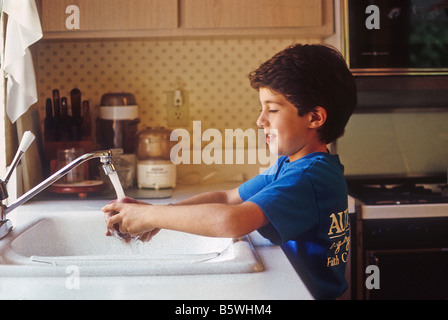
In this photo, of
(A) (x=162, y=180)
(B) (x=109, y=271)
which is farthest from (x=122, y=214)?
(A) (x=162, y=180)

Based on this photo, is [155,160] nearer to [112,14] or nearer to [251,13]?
[112,14]

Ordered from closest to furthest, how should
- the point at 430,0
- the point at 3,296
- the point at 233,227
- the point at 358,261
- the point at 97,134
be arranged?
the point at 3,296, the point at 233,227, the point at 358,261, the point at 430,0, the point at 97,134

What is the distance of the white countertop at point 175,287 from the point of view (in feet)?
2.95

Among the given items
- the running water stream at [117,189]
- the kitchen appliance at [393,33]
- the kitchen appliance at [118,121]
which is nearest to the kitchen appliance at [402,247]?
the kitchen appliance at [393,33]

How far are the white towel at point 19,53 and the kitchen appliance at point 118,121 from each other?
1.26ft

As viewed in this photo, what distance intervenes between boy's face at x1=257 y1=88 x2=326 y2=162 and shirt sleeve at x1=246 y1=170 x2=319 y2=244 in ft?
0.37

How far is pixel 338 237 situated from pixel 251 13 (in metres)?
1.14

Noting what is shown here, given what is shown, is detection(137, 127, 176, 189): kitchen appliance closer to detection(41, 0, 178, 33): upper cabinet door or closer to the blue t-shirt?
detection(41, 0, 178, 33): upper cabinet door

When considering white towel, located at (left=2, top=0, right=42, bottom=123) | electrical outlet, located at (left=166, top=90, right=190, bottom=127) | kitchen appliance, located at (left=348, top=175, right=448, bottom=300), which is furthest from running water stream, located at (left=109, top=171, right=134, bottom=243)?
electrical outlet, located at (left=166, top=90, right=190, bottom=127)

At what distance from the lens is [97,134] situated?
2252 millimetres

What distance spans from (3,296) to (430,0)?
1.76 m

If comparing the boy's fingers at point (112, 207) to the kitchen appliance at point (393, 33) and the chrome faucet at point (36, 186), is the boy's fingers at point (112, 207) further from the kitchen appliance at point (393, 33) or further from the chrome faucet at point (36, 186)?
the kitchen appliance at point (393, 33)

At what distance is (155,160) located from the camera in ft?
6.79

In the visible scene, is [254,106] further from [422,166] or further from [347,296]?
[347,296]
